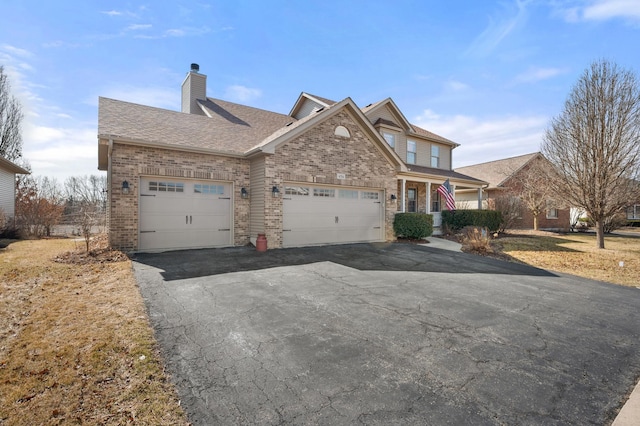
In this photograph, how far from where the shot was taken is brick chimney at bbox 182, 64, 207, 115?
54.2ft

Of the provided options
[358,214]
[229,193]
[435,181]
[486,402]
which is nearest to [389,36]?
[358,214]

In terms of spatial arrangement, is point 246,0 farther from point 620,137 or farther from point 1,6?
point 620,137

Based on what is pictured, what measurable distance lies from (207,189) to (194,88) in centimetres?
912

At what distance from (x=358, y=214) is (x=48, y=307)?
10325 mm

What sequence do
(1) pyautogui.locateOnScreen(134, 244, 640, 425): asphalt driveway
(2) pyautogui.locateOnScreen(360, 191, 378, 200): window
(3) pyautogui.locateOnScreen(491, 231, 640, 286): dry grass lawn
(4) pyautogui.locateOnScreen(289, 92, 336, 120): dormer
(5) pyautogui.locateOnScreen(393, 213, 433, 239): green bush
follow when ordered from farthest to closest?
(4) pyautogui.locateOnScreen(289, 92, 336, 120): dormer → (5) pyautogui.locateOnScreen(393, 213, 433, 239): green bush → (2) pyautogui.locateOnScreen(360, 191, 378, 200): window → (3) pyautogui.locateOnScreen(491, 231, 640, 286): dry grass lawn → (1) pyautogui.locateOnScreen(134, 244, 640, 425): asphalt driveway

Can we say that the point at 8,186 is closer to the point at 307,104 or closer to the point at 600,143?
the point at 307,104

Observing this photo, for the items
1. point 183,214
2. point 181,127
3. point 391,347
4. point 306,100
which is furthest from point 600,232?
point 181,127

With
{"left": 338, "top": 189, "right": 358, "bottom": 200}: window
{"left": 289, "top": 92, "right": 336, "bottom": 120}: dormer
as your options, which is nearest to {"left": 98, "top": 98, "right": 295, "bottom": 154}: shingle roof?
{"left": 289, "top": 92, "right": 336, "bottom": 120}: dormer

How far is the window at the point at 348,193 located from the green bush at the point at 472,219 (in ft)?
24.5

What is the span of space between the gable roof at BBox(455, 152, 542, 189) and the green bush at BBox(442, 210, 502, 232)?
6.66 metres

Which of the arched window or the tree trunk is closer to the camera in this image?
the arched window

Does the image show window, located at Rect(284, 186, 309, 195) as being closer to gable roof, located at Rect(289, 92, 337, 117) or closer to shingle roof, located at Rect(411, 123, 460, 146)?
gable roof, located at Rect(289, 92, 337, 117)

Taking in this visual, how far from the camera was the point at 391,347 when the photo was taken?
3.56m

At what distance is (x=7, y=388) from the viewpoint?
Result: 8.47ft
